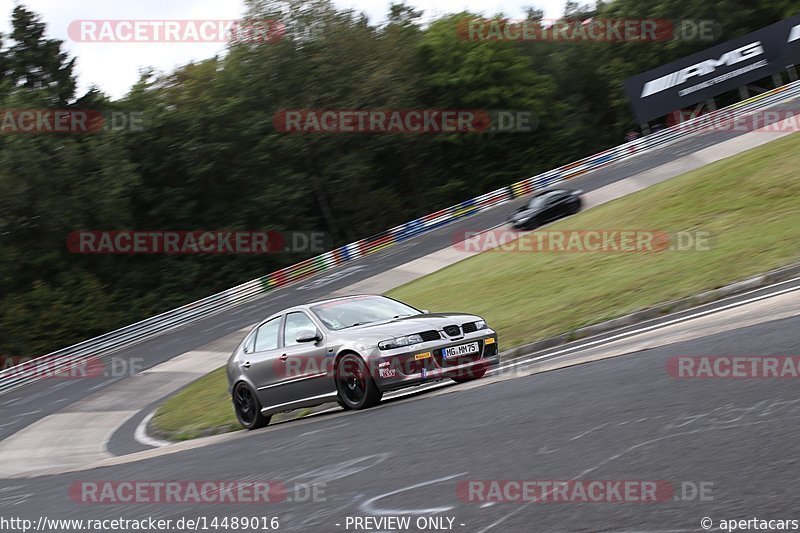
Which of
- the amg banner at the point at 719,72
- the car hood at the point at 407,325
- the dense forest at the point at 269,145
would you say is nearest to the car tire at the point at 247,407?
the car hood at the point at 407,325

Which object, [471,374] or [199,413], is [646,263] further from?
[199,413]

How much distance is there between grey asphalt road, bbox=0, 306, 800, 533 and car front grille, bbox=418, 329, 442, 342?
2.77 feet

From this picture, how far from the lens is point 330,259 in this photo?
45344mm

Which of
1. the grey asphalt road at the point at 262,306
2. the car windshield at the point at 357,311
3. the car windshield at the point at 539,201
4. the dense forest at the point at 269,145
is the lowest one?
the grey asphalt road at the point at 262,306

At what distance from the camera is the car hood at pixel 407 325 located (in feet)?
37.8

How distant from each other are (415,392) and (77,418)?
1228cm

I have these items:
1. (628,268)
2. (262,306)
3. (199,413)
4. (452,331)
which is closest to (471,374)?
(452,331)

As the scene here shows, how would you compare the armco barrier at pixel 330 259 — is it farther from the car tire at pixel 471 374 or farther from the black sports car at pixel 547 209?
the car tire at pixel 471 374

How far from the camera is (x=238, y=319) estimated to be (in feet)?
119

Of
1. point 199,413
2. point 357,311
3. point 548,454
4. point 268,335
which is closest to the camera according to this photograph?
point 548,454

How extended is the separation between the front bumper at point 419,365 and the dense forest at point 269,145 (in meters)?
38.2

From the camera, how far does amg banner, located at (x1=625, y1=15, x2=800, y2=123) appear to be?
176 ft

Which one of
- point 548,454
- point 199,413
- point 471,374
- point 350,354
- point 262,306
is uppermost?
point 350,354

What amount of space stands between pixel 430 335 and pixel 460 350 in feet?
1.41
